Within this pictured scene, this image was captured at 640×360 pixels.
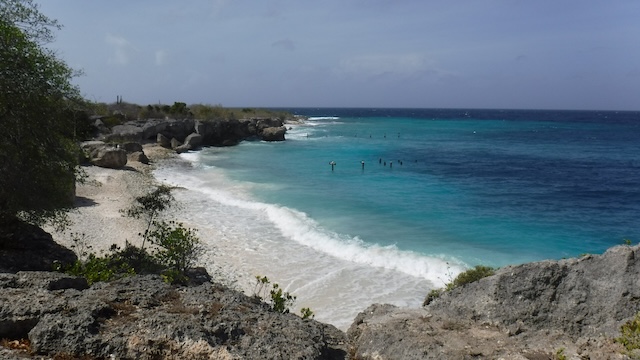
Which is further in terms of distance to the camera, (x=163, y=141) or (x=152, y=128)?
(x=152, y=128)

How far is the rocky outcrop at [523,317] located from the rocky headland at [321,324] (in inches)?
0.7

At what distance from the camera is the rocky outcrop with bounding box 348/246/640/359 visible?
21.5 ft

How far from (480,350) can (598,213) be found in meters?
30.9

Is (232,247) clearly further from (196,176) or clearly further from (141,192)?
(196,176)

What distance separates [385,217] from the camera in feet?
94.7

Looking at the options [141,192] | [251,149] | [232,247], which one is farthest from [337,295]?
[251,149]

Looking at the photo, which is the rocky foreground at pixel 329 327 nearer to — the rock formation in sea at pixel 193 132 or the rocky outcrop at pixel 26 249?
the rocky outcrop at pixel 26 249

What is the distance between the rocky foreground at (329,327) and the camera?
19.4ft

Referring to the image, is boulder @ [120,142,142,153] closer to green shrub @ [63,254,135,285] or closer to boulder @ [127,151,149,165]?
boulder @ [127,151,149,165]

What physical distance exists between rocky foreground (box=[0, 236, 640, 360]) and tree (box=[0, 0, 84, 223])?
5886 millimetres

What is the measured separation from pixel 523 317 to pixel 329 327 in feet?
11.3

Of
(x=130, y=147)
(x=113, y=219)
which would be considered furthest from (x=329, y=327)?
(x=130, y=147)

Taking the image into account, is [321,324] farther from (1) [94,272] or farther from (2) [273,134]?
(2) [273,134]

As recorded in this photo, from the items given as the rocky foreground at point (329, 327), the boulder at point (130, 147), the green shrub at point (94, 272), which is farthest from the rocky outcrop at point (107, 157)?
the rocky foreground at point (329, 327)
